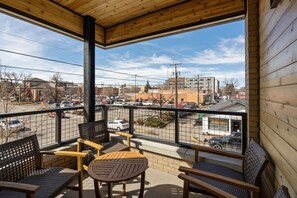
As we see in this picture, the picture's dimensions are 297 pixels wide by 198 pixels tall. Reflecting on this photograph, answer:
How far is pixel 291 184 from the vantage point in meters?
0.94

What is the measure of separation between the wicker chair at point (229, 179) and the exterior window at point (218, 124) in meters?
1.18

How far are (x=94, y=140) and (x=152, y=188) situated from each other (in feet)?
4.19

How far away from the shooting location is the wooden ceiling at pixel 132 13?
7.64ft

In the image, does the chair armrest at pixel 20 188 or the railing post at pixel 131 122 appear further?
the railing post at pixel 131 122

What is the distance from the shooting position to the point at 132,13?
118 inches

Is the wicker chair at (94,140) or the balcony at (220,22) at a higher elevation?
the balcony at (220,22)

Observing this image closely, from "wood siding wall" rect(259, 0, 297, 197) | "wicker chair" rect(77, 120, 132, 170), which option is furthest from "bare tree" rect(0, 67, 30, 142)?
"wood siding wall" rect(259, 0, 297, 197)

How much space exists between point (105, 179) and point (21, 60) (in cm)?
805

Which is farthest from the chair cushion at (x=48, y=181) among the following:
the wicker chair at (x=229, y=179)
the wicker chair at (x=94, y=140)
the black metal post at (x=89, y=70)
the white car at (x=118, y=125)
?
the white car at (x=118, y=125)

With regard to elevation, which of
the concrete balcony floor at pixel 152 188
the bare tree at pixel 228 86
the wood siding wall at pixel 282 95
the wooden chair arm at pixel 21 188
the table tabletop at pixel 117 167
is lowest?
the concrete balcony floor at pixel 152 188

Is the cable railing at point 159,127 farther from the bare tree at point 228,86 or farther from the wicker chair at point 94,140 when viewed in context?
the bare tree at point 228,86

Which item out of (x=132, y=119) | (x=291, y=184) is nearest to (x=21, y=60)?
(x=132, y=119)

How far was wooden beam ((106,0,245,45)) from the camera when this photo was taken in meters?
2.37

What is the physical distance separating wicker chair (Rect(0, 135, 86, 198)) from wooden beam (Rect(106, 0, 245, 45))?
2.54 m
